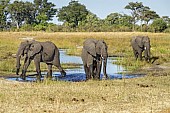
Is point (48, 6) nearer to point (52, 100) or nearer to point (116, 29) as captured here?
point (116, 29)

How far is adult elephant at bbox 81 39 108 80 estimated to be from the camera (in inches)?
701

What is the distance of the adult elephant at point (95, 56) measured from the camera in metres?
17.8

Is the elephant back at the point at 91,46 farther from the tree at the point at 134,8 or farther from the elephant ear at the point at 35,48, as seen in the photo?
the tree at the point at 134,8

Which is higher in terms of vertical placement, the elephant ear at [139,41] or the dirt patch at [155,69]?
the elephant ear at [139,41]

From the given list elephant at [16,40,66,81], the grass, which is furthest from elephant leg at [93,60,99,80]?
the grass

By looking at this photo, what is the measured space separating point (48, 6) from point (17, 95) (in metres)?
95.9

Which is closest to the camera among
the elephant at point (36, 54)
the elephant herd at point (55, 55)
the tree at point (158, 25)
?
the elephant herd at point (55, 55)

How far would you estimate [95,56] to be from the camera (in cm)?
1820

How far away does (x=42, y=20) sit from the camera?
9725 cm

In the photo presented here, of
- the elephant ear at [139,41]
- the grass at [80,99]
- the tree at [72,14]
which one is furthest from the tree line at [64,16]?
the grass at [80,99]

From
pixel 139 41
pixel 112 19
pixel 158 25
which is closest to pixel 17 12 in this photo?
pixel 112 19

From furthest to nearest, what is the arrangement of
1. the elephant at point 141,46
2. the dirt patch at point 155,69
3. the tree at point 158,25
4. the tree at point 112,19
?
the tree at point 112,19 < the tree at point 158,25 < the elephant at point 141,46 < the dirt patch at point 155,69

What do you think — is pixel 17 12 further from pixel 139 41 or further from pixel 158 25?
pixel 139 41

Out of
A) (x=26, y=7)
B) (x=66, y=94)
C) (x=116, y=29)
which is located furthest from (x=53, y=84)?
(x=26, y=7)
